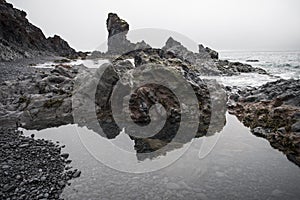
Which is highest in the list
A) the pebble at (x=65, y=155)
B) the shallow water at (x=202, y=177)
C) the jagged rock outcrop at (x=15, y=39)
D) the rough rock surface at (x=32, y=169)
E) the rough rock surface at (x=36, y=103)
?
the jagged rock outcrop at (x=15, y=39)

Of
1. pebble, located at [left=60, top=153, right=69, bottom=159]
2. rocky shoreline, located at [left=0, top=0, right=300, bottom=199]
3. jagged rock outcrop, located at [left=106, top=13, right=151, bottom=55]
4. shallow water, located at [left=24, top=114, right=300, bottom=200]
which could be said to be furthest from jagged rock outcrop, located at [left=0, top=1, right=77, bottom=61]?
shallow water, located at [left=24, top=114, right=300, bottom=200]

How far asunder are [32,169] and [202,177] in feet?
21.2

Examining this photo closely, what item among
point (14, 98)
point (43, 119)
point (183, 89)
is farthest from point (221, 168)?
point (14, 98)

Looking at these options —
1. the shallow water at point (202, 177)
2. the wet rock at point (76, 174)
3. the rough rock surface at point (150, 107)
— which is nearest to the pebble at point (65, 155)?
the shallow water at point (202, 177)

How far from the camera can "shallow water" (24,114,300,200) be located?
313 inches

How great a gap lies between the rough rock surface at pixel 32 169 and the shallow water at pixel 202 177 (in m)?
0.49

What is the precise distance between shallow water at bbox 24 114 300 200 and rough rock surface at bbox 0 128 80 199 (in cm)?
49

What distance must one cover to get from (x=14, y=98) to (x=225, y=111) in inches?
662

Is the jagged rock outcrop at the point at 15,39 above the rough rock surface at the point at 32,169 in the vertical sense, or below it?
above

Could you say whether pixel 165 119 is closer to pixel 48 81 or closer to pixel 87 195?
pixel 87 195

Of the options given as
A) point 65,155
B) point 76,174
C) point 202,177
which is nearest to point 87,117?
point 65,155

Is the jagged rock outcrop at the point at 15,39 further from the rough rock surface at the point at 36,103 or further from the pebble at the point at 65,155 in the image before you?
the pebble at the point at 65,155

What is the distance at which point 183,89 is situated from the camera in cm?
1745

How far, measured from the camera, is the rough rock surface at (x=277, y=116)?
11727 mm
